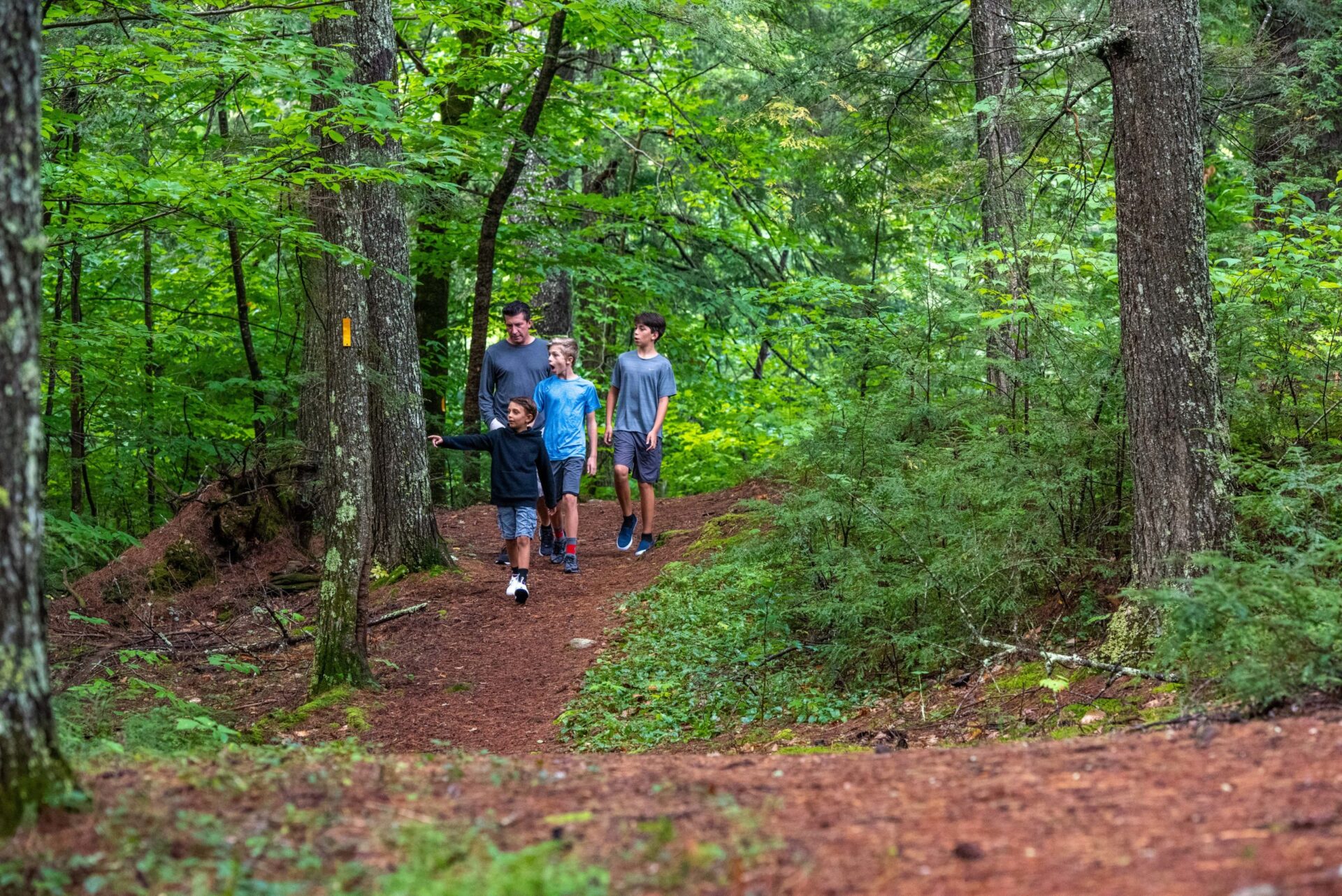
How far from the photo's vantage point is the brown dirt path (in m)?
6.84

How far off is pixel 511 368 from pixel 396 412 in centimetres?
117

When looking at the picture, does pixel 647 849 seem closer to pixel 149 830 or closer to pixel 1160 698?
pixel 149 830

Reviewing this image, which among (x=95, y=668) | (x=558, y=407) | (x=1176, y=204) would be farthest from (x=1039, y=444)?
(x=95, y=668)

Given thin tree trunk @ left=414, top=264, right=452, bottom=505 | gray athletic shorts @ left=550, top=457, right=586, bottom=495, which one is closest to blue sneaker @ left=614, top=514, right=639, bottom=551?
gray athletic shorts @ left=550, top=457, right=586, bottom=495

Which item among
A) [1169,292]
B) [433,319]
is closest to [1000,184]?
[1169,292]

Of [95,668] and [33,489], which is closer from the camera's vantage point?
[33,489]

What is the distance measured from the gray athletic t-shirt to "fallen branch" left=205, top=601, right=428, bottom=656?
280 centimetres

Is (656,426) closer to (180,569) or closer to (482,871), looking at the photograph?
(180,569)

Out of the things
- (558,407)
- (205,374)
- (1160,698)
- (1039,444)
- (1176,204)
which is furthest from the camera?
(205,374)

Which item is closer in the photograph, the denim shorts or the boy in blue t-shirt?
the denim shorts

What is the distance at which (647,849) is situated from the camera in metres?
Result: 2.88

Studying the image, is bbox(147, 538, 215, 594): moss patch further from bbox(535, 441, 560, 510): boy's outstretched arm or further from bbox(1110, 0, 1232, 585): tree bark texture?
bbox(1110, 0, 1232, 585): tree bark texture

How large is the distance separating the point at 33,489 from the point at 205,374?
12.7 m

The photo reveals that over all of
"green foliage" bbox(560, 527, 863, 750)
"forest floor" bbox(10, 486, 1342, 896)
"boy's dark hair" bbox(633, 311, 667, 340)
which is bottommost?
"green foliage" bbox(560, 527, 863, 750)
